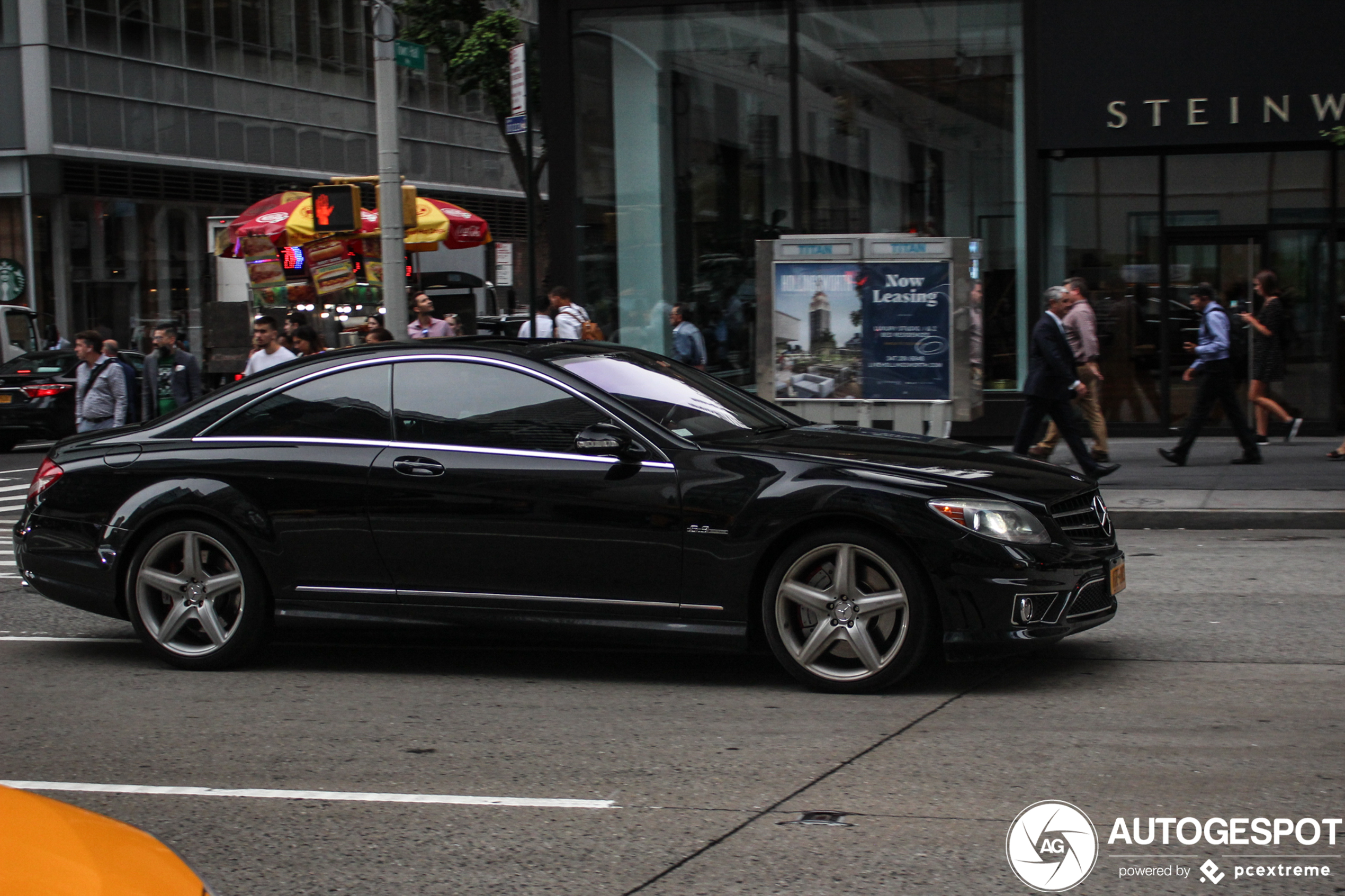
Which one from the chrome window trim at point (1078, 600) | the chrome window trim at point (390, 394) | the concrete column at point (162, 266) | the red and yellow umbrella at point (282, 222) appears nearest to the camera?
the chrome window trim at point (1078, 600)

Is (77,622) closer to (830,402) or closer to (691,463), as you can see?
(691,463)

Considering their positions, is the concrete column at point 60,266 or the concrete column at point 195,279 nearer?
the concrete column at point 60,266

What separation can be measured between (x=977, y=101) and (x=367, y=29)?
27.6 meters

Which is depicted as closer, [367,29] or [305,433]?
[305,433]

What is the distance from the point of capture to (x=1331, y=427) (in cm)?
1723

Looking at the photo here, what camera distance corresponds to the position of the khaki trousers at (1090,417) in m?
14.2

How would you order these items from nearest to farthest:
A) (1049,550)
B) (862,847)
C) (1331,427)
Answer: (862,847)
(1049,550)
(1331,427)


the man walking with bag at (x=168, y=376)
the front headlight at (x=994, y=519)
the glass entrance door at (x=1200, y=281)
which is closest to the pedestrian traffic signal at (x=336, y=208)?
the man walking with bag at (x=168, y=376)

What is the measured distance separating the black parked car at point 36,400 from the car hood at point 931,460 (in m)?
17.7

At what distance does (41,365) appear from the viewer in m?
22.4

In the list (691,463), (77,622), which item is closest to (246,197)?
(77,622)

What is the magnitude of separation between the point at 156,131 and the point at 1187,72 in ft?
86.8

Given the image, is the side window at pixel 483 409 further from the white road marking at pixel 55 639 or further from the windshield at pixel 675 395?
the white road marking at pixel 55 639

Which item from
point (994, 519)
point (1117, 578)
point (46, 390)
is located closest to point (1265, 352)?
point (1117, 578)
